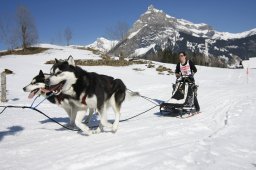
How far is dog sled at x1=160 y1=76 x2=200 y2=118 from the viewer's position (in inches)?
364

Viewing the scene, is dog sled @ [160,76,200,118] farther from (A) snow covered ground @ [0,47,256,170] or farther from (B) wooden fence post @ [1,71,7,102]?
(B) wooden fence post @ [1,71,7,102]

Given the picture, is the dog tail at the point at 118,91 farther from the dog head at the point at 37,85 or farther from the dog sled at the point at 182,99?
the dog sled at the point at 182,99

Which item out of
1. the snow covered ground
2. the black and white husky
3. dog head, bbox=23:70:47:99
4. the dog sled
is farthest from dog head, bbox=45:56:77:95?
the dog sled

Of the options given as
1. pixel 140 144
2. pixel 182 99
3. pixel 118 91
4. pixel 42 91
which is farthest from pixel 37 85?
pixel 182 99

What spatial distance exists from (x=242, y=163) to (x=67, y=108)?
4272mm

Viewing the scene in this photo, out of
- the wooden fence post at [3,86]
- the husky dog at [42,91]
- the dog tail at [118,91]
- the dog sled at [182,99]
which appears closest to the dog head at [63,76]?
the husky dog at [42,91]

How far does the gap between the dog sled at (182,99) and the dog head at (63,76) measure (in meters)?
3.57

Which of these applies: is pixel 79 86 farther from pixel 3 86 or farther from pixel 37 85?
pixel 3 86

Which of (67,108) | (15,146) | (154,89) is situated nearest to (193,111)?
(67,108)

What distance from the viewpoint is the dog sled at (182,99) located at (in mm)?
9250

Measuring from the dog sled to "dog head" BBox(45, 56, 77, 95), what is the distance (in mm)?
3573

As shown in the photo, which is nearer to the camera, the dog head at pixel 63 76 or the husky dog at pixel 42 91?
the dog head at pixel 63 76

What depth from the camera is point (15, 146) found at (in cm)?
600

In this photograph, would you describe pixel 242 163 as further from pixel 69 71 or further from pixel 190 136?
pixel 69 71
